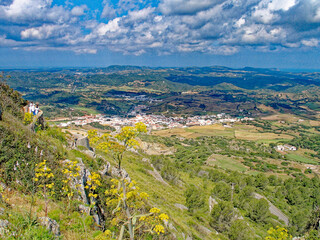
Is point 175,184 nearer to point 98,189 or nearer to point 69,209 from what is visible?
point 98,189

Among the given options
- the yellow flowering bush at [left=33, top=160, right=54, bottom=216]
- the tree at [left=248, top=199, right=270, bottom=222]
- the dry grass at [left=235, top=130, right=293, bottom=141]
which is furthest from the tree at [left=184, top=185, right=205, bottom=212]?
the dry grass at [left=235, top=130, right=293, bottom=141]

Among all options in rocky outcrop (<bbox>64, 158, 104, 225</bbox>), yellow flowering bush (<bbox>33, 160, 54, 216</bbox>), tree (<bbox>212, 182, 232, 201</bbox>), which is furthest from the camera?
tree (<bbox>212, 182, 232, 201</bbox>)

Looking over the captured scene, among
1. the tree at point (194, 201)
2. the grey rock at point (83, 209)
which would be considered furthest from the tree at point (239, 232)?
the grey rock at point (83, 209)

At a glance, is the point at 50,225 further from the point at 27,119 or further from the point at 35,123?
the point at 35,123

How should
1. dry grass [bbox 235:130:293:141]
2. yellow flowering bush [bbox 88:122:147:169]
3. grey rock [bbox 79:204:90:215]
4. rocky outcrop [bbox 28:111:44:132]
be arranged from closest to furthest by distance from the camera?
yellow flowering bush [bbox 88:122:147:169] < grey rock [bbox 79:204:90:215] < rocky outcrop [bbox 28:111:44:132] < dry grass [bbox 235:130:293:141]

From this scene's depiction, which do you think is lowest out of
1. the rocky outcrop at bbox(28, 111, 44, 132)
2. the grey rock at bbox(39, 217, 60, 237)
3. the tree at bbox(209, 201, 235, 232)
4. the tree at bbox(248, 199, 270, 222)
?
the tree at bbox(248, 199, 270, 222)

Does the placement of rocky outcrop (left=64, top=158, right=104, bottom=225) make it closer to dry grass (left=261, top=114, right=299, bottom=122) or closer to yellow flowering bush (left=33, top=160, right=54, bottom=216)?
yellow flowering bush (left=33, top=160, right=54, bottom=216)

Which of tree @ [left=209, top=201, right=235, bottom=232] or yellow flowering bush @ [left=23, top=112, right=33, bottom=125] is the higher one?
yellow flowering bush @ [left=23, top=112, right=33, bottom=125]

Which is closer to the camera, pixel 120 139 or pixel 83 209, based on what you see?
pixel 120 139

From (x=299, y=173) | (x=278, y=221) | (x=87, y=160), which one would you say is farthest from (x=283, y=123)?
(x=87, y=160)

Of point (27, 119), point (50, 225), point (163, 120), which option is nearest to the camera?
point (50, 225)

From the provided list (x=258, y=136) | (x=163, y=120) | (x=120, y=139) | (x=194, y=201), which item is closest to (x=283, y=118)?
(x=258, y=136)
